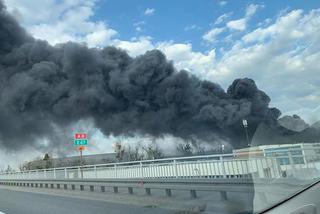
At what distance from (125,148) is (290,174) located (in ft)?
168


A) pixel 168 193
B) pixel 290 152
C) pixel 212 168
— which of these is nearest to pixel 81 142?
pixel 212 168

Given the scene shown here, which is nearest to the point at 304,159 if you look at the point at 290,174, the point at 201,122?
the point at 290,174

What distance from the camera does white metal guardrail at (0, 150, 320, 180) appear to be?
377 centimetres

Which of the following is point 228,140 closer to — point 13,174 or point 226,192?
point 13,174

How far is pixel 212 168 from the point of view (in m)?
12.5

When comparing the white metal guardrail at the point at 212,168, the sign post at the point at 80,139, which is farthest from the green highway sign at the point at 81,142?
the white metal guardrail at the point at 212,168

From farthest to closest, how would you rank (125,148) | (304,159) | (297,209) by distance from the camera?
(125,148) → (304,159) → (297,209)

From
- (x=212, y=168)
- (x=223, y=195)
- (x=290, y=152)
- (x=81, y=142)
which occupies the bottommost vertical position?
(x=223, y=195)

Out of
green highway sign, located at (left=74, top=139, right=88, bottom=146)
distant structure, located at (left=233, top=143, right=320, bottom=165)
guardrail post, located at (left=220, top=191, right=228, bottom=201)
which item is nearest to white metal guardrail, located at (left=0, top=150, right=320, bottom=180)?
distant structure, located at (left=233, top=143, right=320, bottom=165)

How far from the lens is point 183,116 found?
124 feet

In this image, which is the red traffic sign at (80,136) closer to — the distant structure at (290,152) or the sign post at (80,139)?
the sign post at (80,139)

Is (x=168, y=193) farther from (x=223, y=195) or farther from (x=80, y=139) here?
(x=80, y=139)

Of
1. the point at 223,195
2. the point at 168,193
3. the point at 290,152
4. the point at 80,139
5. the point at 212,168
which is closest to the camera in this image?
the point at 290,152

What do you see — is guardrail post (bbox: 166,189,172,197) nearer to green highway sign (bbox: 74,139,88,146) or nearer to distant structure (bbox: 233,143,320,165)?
distant structure (bbox: 233,143,320,165)
